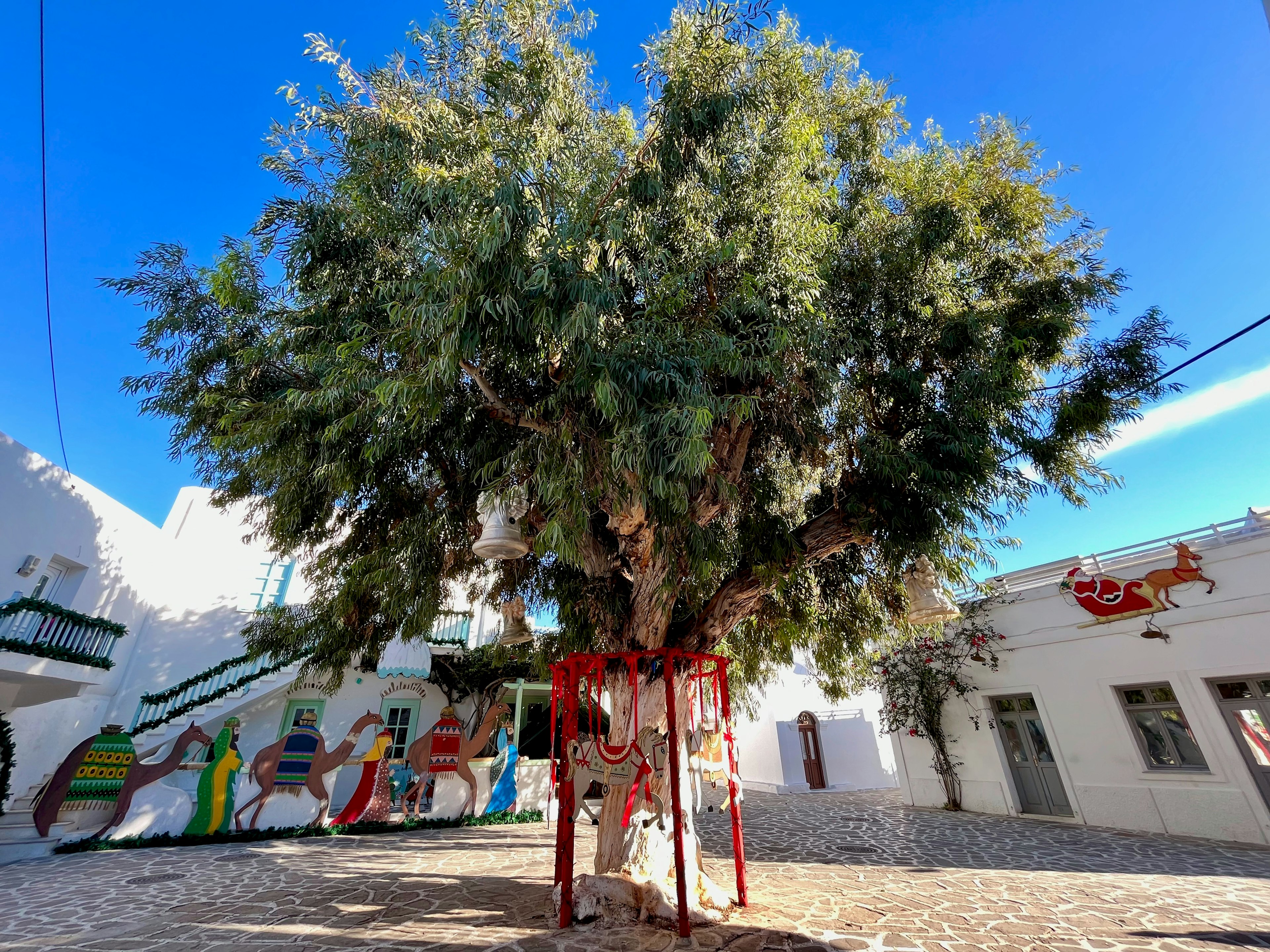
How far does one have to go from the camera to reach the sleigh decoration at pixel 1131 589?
8406 mm

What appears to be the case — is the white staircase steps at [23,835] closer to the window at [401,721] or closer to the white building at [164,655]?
the white building at [164,655]

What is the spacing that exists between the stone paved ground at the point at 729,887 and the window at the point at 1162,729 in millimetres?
1080

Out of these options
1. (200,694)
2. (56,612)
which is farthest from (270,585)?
(56,612)

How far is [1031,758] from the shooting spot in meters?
10.4

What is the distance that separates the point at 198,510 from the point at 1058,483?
620 inches

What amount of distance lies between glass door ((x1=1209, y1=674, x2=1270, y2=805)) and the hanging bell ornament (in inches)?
380

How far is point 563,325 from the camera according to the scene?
3723 mm

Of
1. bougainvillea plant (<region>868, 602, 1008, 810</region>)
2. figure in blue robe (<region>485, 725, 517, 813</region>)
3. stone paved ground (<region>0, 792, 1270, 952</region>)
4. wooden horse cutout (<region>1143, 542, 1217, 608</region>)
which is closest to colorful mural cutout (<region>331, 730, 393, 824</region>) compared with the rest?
stone paved ground (<region>0, 792, 1270, 952</region>)

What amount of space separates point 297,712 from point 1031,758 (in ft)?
46.0

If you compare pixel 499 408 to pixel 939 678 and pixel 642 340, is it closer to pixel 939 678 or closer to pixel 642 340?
pixel 642 340

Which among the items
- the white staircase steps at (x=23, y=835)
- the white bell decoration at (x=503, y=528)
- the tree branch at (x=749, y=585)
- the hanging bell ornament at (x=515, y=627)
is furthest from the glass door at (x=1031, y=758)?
the white staircase steps at (x=23, y=835)

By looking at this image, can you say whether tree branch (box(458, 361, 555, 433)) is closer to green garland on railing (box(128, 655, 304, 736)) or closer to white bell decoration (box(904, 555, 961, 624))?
white bell decoration (box(904, 555, 961, 624))

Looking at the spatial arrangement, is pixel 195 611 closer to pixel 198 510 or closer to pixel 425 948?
pixel 198 510

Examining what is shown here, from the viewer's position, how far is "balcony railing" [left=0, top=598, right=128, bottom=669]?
25.3ft
